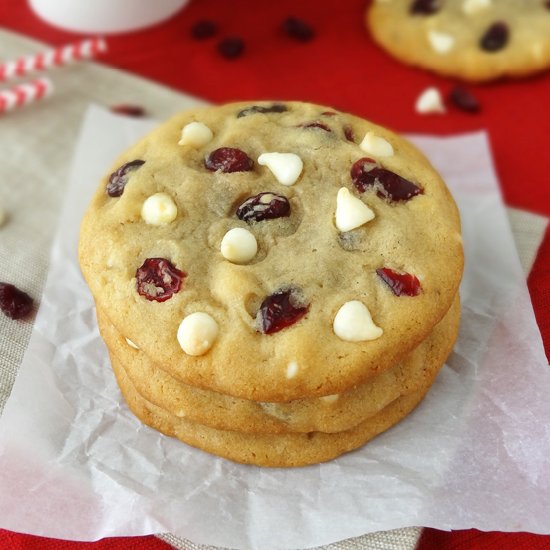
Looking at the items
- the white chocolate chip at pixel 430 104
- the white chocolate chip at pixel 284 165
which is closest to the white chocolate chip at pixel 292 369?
the white chocolate chip at pixel 284 165

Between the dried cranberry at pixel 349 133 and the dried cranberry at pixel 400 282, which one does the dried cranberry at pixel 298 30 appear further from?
the dried cranberry at pixel 400 282

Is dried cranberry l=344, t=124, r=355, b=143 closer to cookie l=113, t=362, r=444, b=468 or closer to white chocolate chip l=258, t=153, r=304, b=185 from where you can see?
white chocolate chip l=258, t=153, r=304, b=185

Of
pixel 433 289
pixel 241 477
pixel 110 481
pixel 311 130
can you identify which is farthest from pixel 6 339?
pixel 433 289

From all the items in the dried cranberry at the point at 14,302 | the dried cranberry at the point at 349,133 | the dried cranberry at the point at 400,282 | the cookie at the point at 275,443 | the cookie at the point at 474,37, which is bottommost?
the cookie at the point at 474,37

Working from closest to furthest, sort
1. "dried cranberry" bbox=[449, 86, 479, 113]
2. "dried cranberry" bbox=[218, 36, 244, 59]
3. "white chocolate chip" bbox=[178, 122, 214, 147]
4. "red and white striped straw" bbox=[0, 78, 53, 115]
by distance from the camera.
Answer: "white chocolate chip" bbox=[178, 122, 214, 147] < "red and white striped straw" bbox=[0, 78, 53, 115] < "dried cranberry" bbox=[449, 86, 479, 113] < "dried cranberry" bbox=[218, 36, 244, 59]

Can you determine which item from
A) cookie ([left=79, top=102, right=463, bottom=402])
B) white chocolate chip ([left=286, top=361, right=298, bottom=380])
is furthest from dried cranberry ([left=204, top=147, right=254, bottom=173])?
white chocolate chip ([left=286, top=361, right=298, bottom=380])

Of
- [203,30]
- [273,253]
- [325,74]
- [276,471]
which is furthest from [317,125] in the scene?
[203,30]

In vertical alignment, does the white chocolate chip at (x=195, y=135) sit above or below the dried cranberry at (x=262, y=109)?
above
